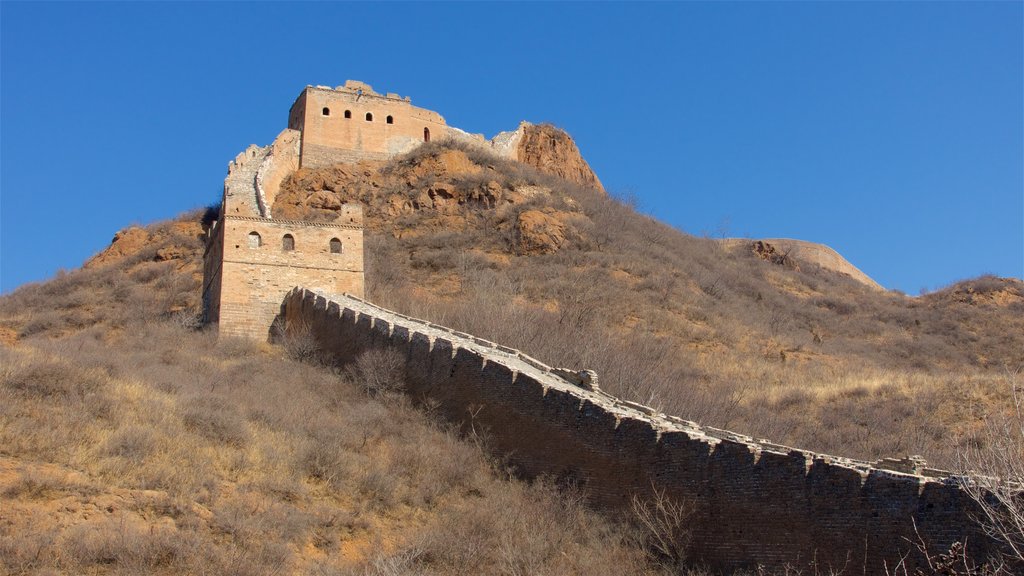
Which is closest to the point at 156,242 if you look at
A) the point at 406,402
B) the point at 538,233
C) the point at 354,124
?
the point at 354,124

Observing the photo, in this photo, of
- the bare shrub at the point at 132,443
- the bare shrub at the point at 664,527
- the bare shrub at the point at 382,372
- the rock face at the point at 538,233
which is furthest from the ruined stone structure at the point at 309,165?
the bare shrub at the point at 664,527

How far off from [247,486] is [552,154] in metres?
37.9

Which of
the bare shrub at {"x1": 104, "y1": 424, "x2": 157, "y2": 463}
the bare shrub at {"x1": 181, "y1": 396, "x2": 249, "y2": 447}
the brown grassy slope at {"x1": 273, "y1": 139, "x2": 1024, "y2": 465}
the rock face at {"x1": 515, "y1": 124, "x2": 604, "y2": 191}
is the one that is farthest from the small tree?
the rock face at {"x1": 515, "y1": 124, "x2": 604, "y2": 191}

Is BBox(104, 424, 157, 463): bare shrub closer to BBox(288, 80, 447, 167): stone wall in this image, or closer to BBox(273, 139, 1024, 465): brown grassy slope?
BBox(273, 139, 1024, 465): brown grassy slope

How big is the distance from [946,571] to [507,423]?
8338mm

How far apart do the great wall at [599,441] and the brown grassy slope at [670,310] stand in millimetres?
3356

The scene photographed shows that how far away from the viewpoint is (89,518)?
478 inches

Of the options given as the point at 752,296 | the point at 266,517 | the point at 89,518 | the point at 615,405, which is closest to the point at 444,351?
the point at 615,405

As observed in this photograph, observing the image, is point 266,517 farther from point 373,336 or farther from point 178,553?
point 373,336

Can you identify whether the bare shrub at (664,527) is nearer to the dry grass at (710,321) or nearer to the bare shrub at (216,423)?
the bare shrub at (216,423)

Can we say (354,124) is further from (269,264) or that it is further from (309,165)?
(269,264)

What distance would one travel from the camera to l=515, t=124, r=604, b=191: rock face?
49844mm

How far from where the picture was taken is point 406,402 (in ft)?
61.3

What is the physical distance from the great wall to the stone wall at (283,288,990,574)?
16 millimetres
